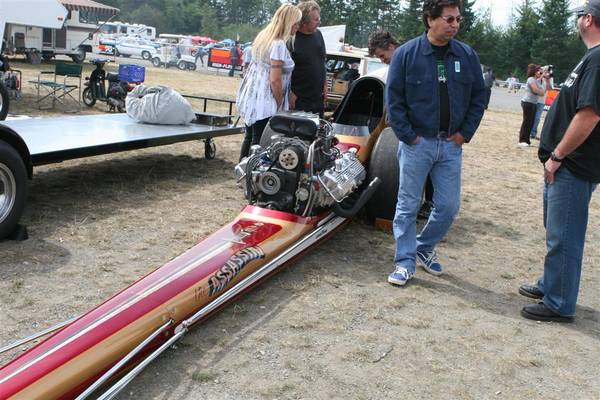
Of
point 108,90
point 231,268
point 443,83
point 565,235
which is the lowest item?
point 231,268

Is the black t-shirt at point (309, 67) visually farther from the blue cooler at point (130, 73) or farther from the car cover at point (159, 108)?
the blue cooler at point (130, 73)

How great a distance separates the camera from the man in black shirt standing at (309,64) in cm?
568

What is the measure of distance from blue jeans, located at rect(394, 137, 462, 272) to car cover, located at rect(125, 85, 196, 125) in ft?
13.9

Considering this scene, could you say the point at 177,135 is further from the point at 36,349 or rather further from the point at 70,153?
the point at 36,349

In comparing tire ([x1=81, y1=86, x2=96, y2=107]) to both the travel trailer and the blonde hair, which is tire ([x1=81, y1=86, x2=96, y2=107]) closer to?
the travel trailer

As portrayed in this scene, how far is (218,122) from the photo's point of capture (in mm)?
8242

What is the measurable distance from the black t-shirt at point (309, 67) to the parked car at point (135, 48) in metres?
37.1

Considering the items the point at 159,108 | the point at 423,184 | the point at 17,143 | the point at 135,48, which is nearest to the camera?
the point at 423,184

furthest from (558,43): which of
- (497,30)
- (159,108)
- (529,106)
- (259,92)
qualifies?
(259,92)

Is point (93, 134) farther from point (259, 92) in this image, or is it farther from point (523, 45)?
point (523, 45)

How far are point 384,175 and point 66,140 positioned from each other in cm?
323

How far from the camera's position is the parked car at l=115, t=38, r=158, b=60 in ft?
137

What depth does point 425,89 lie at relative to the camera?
416cm

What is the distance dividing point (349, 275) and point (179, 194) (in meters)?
2.64
